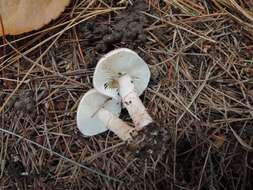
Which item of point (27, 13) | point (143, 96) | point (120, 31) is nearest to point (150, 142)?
point (143, 96)

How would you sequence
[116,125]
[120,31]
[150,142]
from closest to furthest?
[150,142] < [116,125] < [120,31]

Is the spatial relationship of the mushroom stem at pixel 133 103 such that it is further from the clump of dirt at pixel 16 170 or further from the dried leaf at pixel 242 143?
the clump of dirt at pixel 16 170

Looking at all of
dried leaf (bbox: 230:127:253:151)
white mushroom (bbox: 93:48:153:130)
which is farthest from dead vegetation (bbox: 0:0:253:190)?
white mushroom (bbox: 93:48:153:130)

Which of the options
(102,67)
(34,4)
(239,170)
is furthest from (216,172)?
(34,4)

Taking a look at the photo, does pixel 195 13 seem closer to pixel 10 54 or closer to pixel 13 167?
pixel 10 54

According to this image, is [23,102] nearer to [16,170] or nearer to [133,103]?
[16,170]

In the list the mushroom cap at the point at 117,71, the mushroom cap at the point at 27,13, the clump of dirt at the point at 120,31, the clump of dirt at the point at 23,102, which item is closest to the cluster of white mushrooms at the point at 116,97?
the mushroom cap at the point at 117,71

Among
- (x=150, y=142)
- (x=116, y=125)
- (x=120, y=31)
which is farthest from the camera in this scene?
(x=120, y=31)

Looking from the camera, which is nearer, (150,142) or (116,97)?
(150,142)
